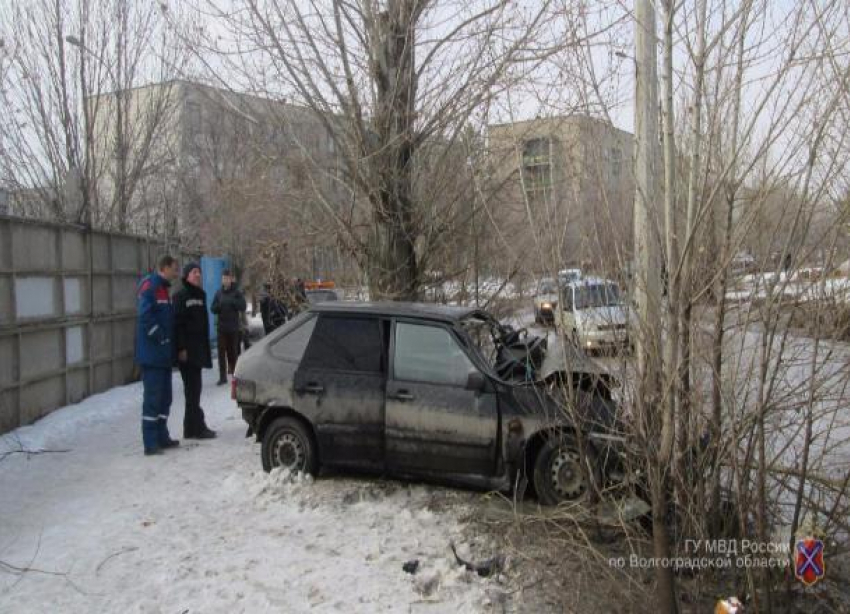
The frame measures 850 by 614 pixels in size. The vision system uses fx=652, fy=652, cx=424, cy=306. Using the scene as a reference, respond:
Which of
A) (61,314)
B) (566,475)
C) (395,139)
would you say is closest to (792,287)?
(566,475)

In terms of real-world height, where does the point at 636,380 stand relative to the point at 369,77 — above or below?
below

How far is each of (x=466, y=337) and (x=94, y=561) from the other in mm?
3062

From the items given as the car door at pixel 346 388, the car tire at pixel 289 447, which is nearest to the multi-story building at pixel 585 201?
the car door at pixel 346 388

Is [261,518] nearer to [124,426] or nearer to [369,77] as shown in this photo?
[124,426]

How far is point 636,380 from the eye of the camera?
3314 mm

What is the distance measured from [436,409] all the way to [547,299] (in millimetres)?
1469

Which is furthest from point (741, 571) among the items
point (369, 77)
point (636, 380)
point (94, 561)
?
point (369, 77)

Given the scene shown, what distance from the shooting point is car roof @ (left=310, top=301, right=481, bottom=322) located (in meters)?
5.48

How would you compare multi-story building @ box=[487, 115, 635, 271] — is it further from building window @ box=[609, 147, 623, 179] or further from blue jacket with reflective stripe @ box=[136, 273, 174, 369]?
blue jacket with reflective stripe @ box=[136, 273, 174, 369]

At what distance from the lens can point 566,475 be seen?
191 inches

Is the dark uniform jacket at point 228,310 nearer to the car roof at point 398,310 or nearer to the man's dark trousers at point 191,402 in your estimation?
the man's dark trousers at point 191,402

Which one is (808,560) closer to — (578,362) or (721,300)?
(721,300)

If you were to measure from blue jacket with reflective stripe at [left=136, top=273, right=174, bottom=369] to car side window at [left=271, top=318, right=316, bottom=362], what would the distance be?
1.50 metres

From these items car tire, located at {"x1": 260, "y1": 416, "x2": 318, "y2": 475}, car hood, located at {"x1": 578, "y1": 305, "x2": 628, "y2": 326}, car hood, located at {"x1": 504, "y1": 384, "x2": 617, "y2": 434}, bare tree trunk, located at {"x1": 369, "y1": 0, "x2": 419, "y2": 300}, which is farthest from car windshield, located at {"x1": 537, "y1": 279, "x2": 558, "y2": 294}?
bare tree trunk, located at {"x1": 369, "y1": 0, "x2": 419, "y2": 300}
